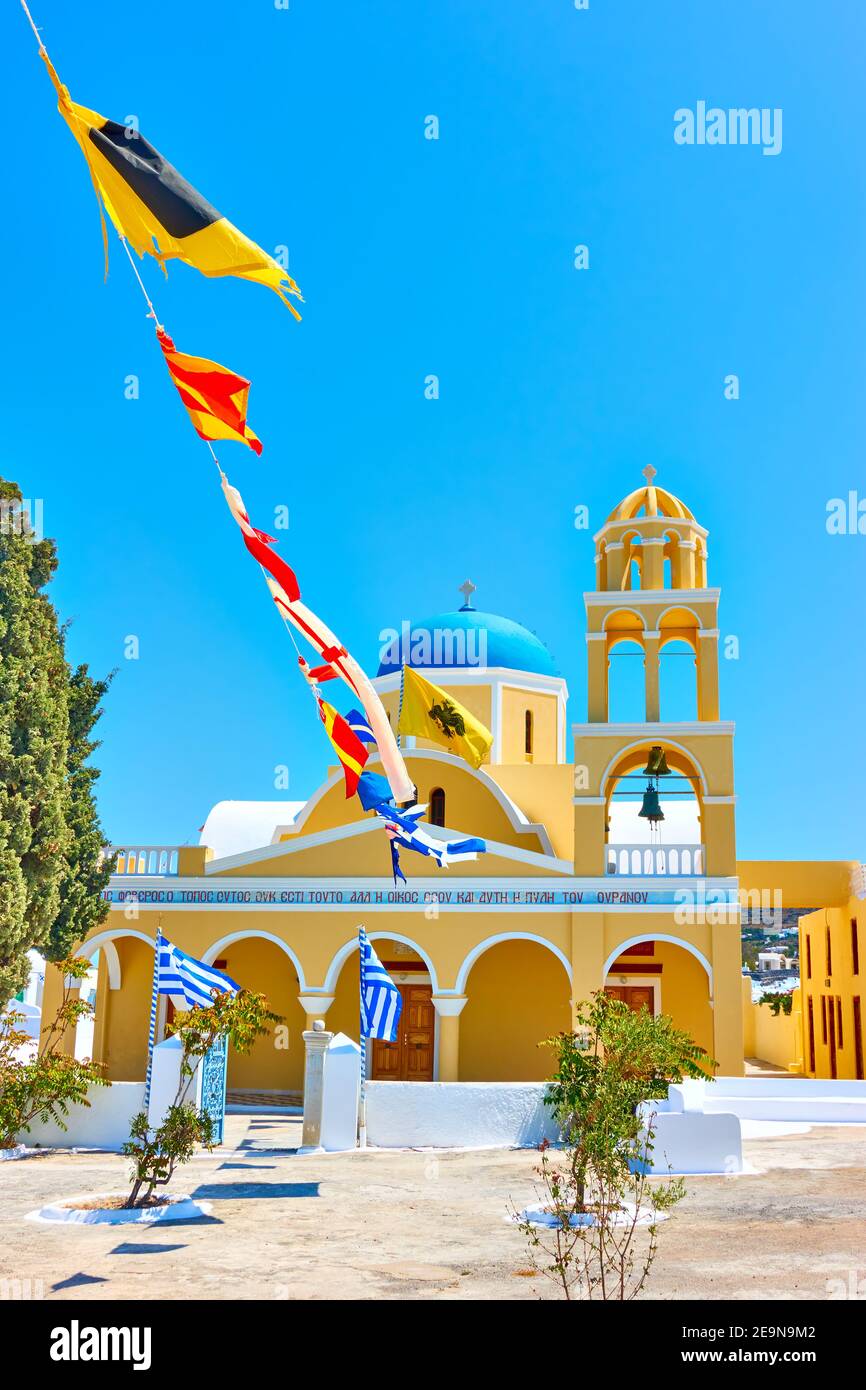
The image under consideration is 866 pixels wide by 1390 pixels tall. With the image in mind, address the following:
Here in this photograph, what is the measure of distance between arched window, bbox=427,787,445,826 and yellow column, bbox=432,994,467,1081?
3.42 m

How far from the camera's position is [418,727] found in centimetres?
2108

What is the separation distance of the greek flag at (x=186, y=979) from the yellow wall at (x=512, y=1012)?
25.2 ft

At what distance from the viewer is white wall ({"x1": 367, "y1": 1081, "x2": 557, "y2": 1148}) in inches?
645

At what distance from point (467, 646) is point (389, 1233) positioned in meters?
17.0

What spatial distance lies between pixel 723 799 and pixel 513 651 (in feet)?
24.1

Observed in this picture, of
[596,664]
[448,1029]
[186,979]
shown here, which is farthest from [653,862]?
[186,979]

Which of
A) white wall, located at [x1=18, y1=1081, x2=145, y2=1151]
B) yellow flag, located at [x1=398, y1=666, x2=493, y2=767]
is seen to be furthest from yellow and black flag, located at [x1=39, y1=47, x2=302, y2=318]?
yellow flag, located at [x1=398, y1=666, x2=493, y2=767]

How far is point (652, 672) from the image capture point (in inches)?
838

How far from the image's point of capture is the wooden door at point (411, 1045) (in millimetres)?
22031

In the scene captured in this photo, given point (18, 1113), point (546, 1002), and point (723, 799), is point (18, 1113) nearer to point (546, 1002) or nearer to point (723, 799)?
point (546, 1002)

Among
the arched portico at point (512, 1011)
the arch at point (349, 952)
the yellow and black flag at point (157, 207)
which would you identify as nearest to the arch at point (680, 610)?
the arched portico at point (512, 1011)

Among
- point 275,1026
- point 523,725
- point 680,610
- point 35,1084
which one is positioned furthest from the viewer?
point 523,725

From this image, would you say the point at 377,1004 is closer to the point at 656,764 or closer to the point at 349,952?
the point at 349,952

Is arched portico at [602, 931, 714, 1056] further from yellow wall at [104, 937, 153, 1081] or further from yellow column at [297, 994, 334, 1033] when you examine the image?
yellow wall at [104, 937, 153, 1081]
